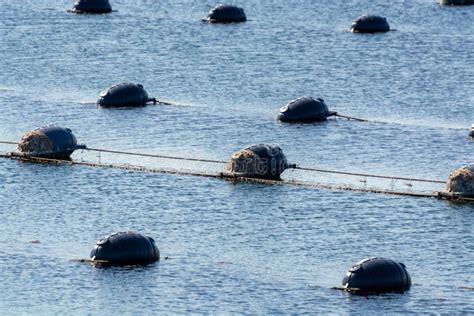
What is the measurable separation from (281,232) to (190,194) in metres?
12.8

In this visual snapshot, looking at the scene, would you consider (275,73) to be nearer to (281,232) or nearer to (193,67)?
(193,67)

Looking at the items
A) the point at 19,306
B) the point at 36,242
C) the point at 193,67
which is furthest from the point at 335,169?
the point at 193,67

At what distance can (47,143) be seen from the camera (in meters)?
144

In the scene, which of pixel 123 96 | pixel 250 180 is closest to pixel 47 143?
pixel 250 180

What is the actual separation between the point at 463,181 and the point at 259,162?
15.1 meters

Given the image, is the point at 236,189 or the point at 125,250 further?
the point at 236,189

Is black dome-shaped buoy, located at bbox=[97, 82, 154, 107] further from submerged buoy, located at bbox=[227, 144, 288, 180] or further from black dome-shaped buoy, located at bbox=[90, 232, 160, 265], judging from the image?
black dome-shaped buoy, located at bbox=[90, 232, 160, 265]

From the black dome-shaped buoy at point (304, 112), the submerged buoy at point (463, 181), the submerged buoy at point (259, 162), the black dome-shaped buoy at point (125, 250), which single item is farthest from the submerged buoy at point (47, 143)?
the black dome-shaped buoy at point (125, 250)

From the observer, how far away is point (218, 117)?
162375 mm

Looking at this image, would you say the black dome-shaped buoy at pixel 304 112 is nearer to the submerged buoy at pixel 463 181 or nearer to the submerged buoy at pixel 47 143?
the submerged buoy at pixel 47 143

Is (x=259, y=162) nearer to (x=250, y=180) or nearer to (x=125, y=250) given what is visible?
(x=250, y=180)

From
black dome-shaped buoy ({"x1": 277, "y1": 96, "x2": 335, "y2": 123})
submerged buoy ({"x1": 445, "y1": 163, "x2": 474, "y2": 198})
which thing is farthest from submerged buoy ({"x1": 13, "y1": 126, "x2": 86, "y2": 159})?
submerged buoy ({"x1": 445, "y1": 163, "x2": 474, "y2": 198})

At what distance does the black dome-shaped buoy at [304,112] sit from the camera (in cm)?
15838

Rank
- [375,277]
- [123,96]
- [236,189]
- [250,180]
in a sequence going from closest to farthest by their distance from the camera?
[375,277], [236,189], [250,180], [123,96]
